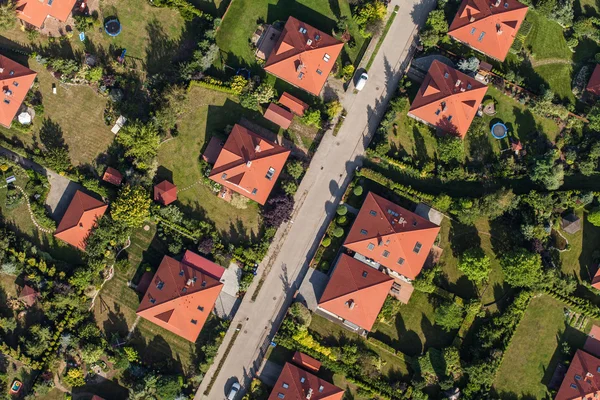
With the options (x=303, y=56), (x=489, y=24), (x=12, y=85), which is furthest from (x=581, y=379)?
(x=12, y=85)

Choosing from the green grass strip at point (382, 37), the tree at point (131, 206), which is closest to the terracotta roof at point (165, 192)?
the tree at point (131, 206)

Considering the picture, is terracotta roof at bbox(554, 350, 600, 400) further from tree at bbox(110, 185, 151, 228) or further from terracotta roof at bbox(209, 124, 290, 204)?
tree at bbox(110, 185, 151, 228)

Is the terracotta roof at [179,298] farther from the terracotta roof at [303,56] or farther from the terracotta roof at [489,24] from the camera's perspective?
the terracotta roof at [489,24]

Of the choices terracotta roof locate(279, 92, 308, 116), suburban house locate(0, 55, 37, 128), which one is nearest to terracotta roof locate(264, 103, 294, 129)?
terracotta roof locate(279, 92, 308, 116)

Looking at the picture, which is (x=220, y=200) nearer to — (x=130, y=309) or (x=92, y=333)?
(x=130, y=309)

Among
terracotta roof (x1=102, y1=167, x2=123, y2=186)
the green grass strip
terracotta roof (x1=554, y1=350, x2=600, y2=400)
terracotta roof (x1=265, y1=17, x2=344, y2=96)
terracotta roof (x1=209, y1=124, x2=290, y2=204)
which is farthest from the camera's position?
the green grass strip

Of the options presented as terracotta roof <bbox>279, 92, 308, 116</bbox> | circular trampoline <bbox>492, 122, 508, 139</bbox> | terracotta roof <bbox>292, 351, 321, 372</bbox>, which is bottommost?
terracotta roof <bbox>292, 351, 321, 372</bbox>

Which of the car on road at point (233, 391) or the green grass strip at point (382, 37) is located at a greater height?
the green grass strip at point (382, 37)
